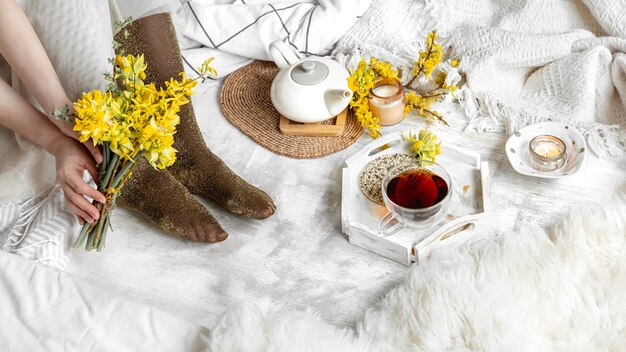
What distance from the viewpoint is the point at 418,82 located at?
1540 mm

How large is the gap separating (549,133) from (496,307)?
1.64 ft

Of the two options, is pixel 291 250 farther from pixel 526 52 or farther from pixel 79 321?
pixel 526 52

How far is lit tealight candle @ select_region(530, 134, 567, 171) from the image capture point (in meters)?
1.30

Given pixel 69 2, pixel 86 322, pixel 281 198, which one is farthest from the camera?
pixel 281 198

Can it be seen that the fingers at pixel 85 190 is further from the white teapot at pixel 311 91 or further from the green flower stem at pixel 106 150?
the white teapot at pixel 311 91

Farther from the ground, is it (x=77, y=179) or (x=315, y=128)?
(x=77, y=179)

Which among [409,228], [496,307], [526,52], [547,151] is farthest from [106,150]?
[526,52]

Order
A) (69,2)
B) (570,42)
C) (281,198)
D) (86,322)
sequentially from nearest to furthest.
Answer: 1. (86,322)
2. (69,2)
3. (281,198)
4. (570,42)

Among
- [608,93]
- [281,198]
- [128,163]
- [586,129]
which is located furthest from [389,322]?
[608,93]

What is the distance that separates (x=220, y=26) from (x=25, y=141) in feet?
1.91

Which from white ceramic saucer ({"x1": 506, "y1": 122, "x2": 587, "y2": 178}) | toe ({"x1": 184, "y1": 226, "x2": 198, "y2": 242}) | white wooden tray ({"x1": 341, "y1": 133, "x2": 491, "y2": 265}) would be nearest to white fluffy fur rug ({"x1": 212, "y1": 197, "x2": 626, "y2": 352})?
white wooden tray ({"x1": 341, "y1": 133, "x2": 491, "y2": 265})

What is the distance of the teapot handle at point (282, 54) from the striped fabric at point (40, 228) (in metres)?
0.56

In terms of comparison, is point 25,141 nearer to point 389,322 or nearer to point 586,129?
point 389,322

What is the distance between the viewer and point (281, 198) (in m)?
1.37
